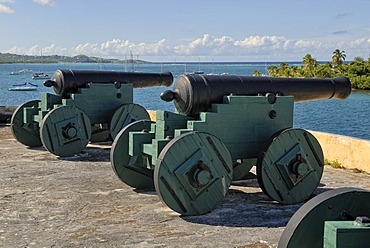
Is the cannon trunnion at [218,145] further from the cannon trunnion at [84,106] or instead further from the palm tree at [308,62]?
the palm tree at [308,62]

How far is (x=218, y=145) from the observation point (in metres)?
6.57

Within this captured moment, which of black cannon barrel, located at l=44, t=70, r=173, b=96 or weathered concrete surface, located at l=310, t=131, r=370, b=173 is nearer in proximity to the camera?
weathered concrete surface, located at l=310, t=131, r=370, b=173

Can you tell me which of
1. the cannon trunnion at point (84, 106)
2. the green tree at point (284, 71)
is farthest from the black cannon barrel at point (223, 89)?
the green tree at point (284, 71)

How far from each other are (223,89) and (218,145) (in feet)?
2.89

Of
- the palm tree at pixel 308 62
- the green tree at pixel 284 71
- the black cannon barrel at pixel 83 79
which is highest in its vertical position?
the black cannon barrel at pixel 83 79

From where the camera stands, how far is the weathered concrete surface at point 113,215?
5.39 m

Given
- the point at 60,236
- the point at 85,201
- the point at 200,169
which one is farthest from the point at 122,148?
the point at 60,236

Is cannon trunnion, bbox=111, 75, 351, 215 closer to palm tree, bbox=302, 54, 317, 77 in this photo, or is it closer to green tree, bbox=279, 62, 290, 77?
palm tree, bbox=302, 54, 317, 77

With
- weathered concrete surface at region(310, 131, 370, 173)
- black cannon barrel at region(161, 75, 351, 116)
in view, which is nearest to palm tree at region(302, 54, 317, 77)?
weathered concrete surface at region(310, 131, 370, 173)

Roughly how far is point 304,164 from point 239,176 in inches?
53.0

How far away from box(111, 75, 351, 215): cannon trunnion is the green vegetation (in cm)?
6063

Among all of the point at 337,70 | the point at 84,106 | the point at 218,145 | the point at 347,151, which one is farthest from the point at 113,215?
the point at 337,70

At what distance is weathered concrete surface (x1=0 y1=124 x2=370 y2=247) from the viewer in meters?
5.39

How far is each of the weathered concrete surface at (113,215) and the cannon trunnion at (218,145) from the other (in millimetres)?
275
